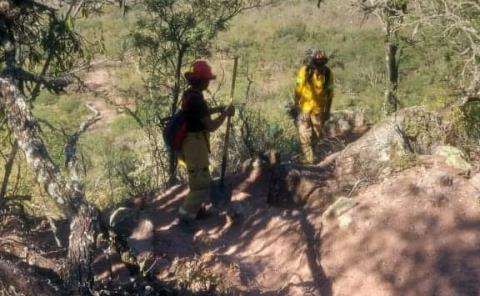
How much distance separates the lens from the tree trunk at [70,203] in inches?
151

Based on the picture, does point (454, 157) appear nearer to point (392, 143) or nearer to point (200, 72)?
point (392, 143)

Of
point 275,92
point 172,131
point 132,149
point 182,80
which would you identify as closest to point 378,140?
point 172,131

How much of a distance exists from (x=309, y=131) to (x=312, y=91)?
57cm

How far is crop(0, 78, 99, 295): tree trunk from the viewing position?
151 inches

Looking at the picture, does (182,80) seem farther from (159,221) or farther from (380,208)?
(380,208)

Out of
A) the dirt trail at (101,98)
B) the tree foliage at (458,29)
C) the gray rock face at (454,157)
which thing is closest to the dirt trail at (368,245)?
the gray rock face at (454,157)

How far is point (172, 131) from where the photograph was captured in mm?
6348

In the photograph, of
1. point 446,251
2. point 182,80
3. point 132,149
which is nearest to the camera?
point 446,251

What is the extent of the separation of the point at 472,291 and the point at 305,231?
186cm

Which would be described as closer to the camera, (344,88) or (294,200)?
(294,200)

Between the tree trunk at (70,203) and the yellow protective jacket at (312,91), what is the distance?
502 centimetres

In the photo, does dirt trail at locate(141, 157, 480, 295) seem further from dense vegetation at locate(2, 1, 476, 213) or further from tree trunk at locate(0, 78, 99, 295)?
tree trunk at locate(0, 78, 99, 295)

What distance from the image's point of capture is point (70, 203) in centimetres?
389

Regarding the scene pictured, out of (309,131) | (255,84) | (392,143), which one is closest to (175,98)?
(309,131)
